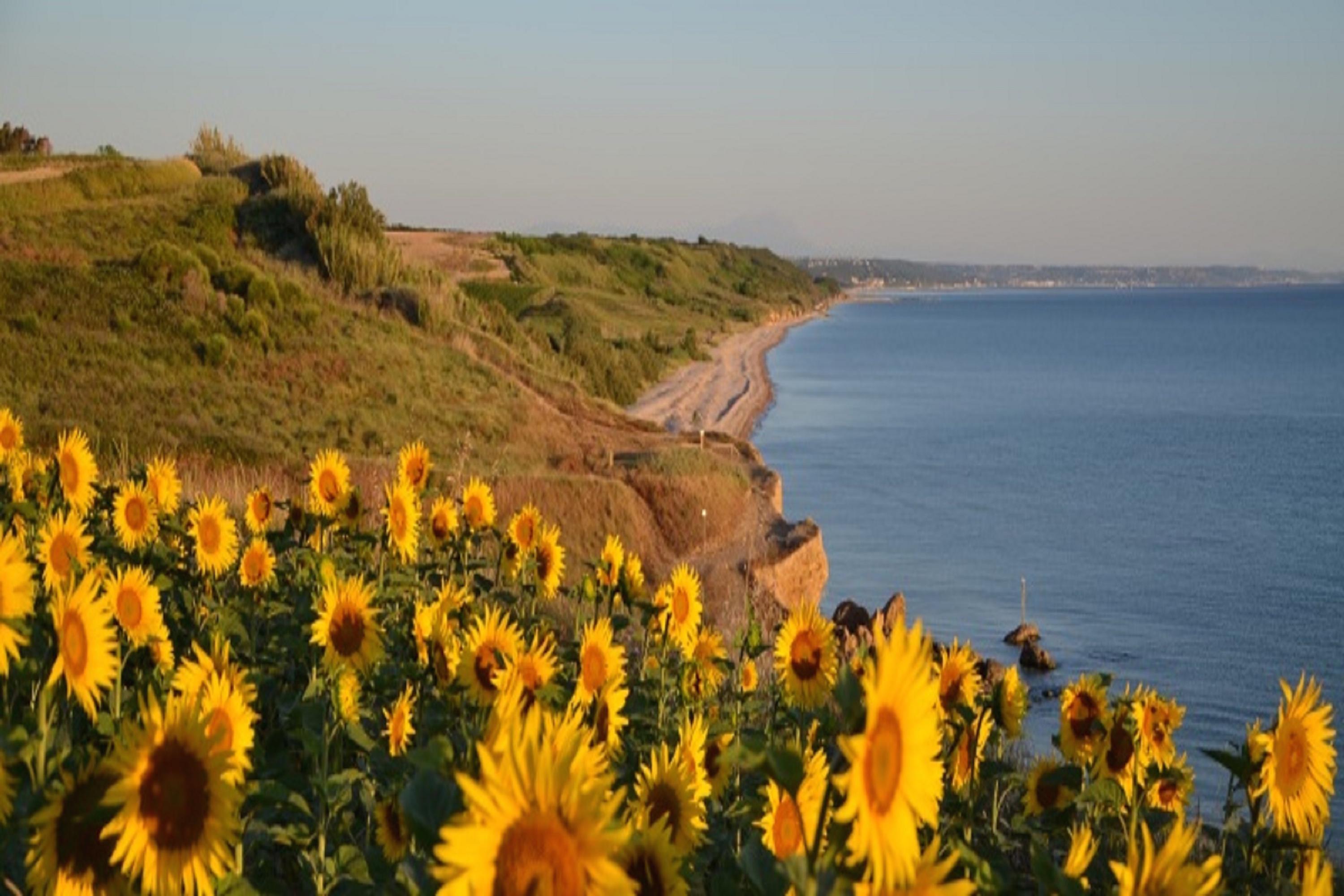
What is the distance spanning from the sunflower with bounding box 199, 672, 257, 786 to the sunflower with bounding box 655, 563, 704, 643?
2.69 meters

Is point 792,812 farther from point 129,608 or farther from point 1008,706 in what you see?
point 129,608

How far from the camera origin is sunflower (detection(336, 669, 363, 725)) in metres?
3.80

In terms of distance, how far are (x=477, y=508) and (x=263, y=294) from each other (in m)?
21.4

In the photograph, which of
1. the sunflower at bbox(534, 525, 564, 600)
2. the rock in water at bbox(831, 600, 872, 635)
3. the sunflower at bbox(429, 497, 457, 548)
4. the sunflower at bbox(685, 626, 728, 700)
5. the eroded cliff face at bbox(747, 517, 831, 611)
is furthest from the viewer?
the eroded cliff face at bbox(747, 517, 831, 611)

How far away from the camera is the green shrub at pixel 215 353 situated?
80.8 ft

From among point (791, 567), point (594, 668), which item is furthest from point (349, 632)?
point (791, 567)

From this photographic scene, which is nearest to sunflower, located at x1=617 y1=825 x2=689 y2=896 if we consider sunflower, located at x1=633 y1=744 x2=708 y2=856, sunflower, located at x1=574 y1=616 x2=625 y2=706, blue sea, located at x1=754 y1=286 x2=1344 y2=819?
sunflower, located at x1=633 y1=744 x2=708 y2=856

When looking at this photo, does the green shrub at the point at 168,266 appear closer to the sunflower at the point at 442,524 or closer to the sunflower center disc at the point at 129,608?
the sunflower at the point at 442,524

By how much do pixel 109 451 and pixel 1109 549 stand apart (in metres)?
18.3

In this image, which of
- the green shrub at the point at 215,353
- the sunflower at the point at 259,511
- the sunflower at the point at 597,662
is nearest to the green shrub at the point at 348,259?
the green shrub at the point at 215,353

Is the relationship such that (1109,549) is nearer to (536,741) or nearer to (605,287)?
(536,741)

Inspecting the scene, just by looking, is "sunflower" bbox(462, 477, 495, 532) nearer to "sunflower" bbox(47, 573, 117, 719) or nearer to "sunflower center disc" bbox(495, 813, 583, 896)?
"sunflower" bbox(47, 573, 117, 719)

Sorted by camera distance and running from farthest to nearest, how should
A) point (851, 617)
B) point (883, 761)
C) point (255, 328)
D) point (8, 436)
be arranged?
1. point (255, 328)
2. point (851, 617)
3. point (8, 436)
4. point (883, 761)

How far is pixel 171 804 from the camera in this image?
2.46 m
